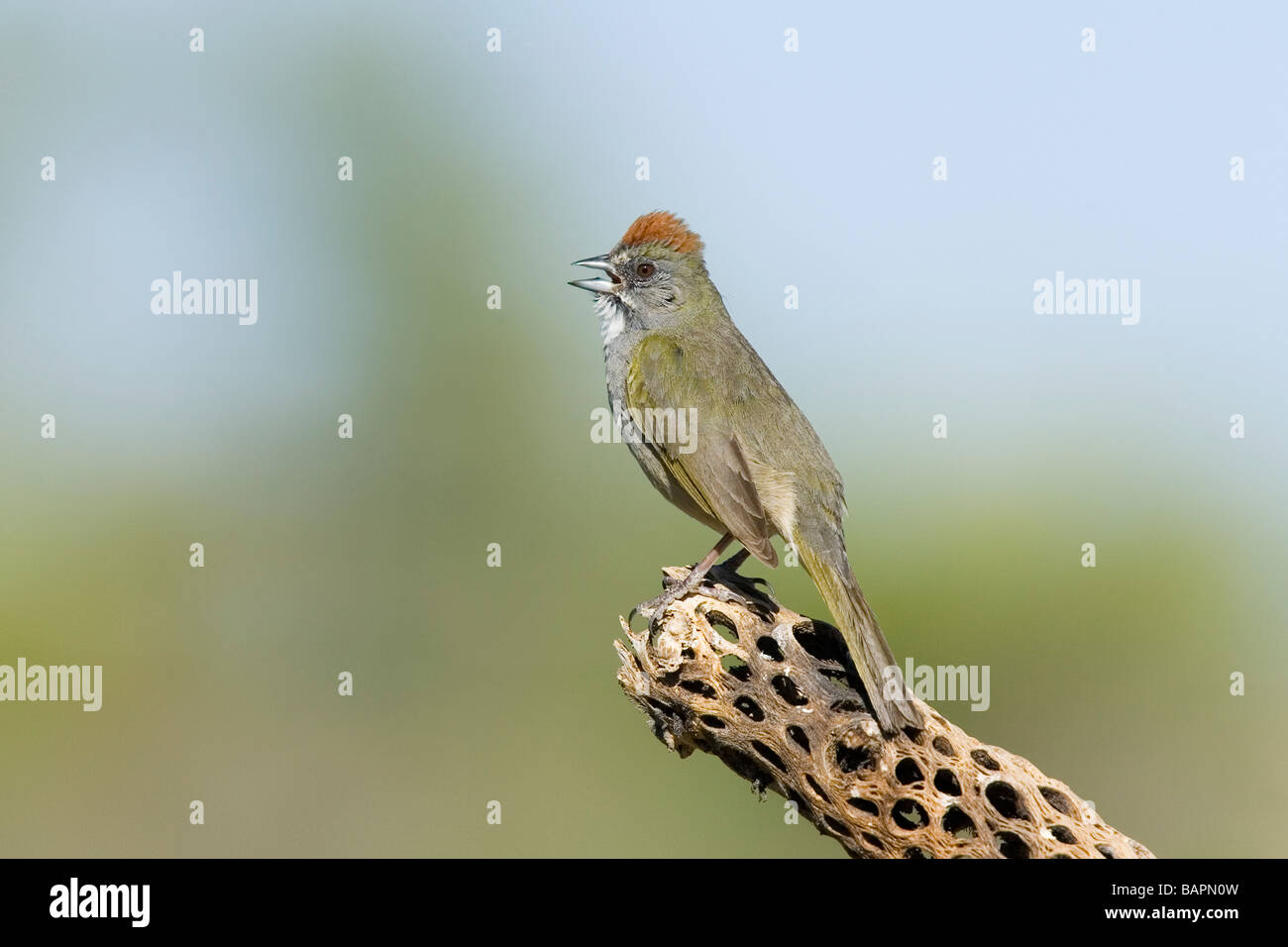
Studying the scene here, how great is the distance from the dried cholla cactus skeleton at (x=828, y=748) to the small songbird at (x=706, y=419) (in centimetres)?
28

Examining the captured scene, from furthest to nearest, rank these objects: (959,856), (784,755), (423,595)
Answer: (423,595) → (784,755) → (959,856)

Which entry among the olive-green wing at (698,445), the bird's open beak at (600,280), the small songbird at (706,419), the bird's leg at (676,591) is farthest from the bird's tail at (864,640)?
the bird's open beak at (600,280)

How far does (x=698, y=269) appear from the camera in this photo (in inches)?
302

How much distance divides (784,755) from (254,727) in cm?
714

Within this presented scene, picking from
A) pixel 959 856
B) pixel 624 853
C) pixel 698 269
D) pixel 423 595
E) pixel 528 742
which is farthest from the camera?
pixel 423 595

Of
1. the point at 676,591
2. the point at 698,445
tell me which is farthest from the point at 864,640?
the point at 698,445

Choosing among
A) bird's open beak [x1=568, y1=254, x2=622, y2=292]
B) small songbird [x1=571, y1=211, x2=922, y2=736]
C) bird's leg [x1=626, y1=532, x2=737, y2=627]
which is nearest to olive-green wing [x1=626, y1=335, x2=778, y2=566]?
small songbird [x1=571, y1=211, x2=922, y2=736]

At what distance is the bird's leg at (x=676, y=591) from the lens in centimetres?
599

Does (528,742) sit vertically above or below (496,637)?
below

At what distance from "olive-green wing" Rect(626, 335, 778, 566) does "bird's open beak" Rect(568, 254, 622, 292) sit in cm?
46

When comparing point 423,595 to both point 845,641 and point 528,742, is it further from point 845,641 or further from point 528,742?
point 845,641

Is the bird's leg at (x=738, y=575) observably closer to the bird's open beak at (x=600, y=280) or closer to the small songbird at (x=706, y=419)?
the small songbird at (x=706, y=419)

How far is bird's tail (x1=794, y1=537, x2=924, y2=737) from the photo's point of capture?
5230 mm

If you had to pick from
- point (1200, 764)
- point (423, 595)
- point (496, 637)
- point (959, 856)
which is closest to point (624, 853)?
point (496, 637)
